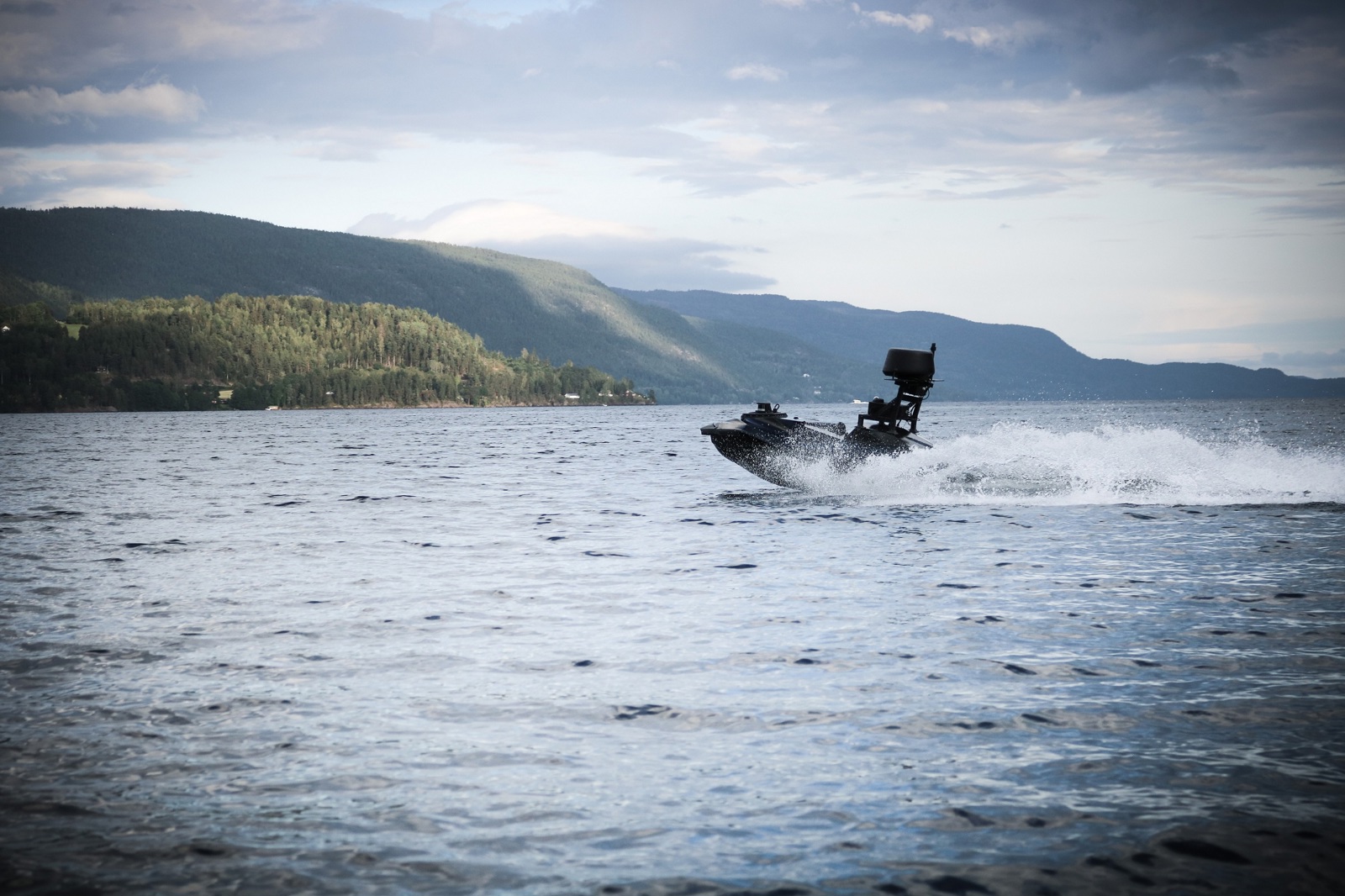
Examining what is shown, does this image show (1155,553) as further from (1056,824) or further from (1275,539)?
(1056,824)

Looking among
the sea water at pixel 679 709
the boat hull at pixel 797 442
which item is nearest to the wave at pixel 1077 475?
the boat hull at pixel 797 442

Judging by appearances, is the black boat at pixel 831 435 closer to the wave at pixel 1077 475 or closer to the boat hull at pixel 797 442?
Result: the boat hull at pixel 797 442

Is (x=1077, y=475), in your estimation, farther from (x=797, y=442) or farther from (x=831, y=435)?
(x=797, y=442)

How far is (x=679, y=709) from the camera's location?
11.2 meters

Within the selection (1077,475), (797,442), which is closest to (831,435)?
(797,442)

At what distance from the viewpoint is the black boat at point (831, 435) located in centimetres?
3225

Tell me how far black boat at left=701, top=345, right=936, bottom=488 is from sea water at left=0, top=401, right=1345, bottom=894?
573 cm

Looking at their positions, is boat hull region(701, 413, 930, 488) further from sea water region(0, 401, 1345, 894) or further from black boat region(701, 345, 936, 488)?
sea water region(0, 401, 1345, 894)

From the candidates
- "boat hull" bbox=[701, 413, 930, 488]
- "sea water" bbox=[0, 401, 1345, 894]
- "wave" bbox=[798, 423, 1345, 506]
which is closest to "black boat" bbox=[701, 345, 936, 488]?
"boat hull" bbox=[701, 413, 930, 488]

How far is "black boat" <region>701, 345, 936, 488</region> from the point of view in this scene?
32250 mm

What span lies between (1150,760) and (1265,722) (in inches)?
73.7

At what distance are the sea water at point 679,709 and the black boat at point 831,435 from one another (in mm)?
5726

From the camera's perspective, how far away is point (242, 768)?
941 centimetres

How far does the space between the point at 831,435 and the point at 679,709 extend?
23.4 metres
